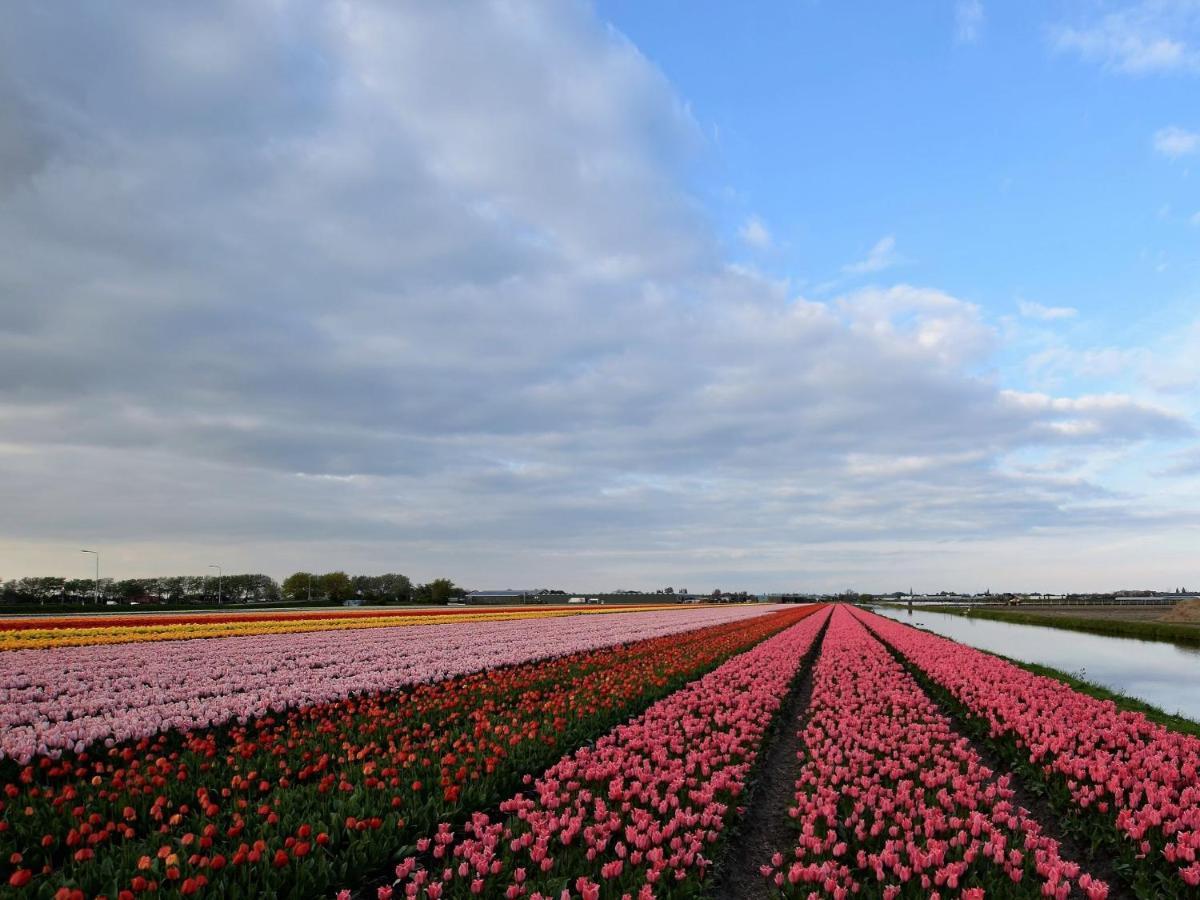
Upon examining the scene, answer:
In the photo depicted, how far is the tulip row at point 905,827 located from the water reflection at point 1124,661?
13820 mm

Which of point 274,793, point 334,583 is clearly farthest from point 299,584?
point 274,793

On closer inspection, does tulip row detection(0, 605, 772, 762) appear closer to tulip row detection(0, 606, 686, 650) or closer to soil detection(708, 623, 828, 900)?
tulip row detection(0, 606, 686, 650)

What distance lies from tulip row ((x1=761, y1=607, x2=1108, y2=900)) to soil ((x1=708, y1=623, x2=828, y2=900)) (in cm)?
27

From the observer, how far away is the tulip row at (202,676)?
10398mm

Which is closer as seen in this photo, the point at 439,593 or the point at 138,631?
the point at 138,631

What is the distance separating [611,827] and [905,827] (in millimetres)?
2705

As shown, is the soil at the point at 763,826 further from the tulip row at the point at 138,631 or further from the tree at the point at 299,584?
the tree at the point at 299,584

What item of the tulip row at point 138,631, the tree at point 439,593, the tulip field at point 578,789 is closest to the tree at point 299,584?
the tree at point 439,593

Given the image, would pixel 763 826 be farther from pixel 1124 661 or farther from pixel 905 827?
pixel 1124 661

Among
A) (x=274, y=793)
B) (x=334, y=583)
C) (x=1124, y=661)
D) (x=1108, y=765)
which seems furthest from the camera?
(x=334, y=583)

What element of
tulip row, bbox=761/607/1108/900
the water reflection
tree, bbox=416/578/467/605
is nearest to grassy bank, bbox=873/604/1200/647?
the water reflection

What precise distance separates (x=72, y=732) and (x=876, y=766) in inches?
421

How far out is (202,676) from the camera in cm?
1562

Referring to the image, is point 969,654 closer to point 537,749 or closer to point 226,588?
point 537,749
